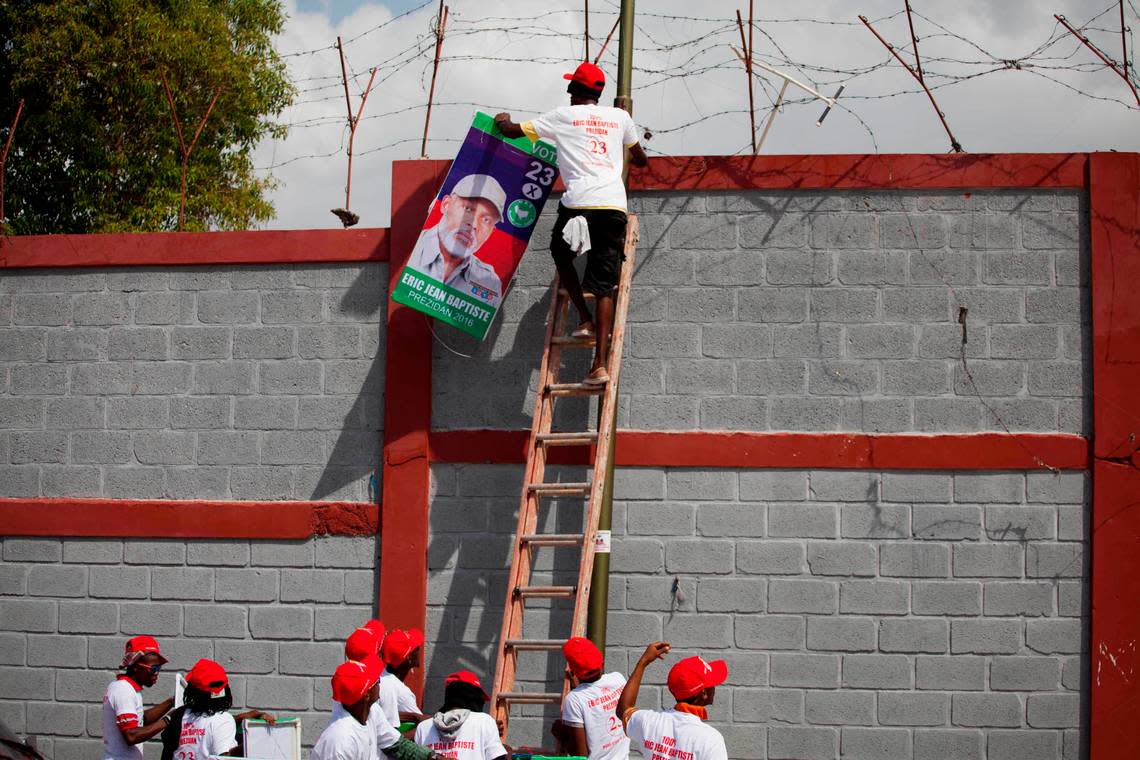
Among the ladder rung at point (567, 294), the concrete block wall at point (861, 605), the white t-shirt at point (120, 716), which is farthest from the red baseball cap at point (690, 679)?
the white t-shirt at point (120, 716)

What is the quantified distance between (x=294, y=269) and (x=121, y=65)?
12215mm

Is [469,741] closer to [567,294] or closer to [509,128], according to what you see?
[567,294]

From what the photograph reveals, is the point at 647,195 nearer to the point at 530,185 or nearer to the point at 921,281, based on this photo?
the point at 530,185

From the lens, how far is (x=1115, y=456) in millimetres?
7891

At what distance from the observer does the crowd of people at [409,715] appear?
6.14m

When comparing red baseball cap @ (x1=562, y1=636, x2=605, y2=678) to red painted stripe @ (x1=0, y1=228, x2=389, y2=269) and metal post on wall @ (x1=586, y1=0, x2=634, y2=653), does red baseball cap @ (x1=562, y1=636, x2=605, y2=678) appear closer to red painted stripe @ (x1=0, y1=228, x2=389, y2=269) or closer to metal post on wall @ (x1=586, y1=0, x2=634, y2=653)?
metal post on wall @ (x1=586, y1=0, x2=634, y2=653)

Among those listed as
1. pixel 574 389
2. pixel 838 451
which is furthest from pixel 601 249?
pixel 838 451

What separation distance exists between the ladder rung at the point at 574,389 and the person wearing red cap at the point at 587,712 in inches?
64.8

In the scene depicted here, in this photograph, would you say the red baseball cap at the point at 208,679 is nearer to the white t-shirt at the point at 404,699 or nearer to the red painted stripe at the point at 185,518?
the white t-shirt at the point at 404,699

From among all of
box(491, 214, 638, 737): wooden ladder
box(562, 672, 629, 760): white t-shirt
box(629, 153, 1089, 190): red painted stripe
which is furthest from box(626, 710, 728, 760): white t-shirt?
box(629, 153, 1089, 190): red painted stripe

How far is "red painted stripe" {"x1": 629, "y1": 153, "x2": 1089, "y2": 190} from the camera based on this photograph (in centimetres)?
817

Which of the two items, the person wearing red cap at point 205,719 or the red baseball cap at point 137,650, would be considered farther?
the red baseball cap at point 137,650

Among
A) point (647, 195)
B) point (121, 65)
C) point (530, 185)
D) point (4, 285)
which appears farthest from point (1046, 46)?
point (121, 65)

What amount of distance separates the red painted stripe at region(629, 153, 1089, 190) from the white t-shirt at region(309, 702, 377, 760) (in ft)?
13.1
